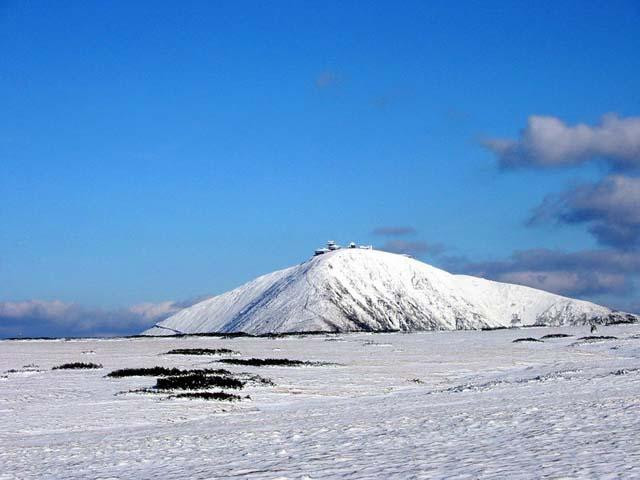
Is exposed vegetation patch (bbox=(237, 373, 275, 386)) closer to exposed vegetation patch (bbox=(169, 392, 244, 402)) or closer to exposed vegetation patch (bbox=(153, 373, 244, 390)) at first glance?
exposed vegetation patch (bbox=(153, 373, 244, 390))

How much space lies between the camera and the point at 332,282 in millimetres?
199125

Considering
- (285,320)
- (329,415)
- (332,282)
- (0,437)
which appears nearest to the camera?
(0,437)

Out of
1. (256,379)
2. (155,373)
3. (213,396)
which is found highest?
(155,373)

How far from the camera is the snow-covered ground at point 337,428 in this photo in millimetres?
13852

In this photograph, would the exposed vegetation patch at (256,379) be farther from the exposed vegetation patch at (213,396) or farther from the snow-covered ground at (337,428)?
the exposed vegetation patch at (213,396)

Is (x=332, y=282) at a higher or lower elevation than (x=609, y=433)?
higher

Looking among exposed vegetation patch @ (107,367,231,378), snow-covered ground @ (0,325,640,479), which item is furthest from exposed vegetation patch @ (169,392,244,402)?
exposed vegetation patch @ (107,367,231,378)

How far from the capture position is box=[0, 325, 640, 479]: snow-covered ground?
13.9 m

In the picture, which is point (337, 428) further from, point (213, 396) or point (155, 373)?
point (155, 373)

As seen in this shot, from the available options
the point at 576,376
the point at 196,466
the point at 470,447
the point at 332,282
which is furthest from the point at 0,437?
the point at 332,282

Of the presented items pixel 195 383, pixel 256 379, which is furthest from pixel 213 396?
pixel 256 379

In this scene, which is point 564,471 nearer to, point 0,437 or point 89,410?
point 0,437

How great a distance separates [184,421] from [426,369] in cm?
2151

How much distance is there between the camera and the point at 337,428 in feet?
65.0
